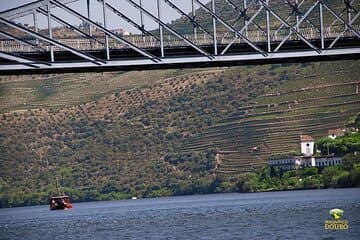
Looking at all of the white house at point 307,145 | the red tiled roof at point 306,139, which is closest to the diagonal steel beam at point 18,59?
the white house at point 307,145

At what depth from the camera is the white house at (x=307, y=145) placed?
6370 inches

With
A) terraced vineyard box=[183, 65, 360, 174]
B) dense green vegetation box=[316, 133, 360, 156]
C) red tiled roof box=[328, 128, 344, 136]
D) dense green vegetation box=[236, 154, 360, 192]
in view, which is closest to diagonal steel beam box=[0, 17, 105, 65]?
dense green vegetation box=[236, 154, 360, 192]

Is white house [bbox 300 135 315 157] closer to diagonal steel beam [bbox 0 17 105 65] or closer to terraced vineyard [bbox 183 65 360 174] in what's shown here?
terraced vineyard [bbox 183 65 360 174]

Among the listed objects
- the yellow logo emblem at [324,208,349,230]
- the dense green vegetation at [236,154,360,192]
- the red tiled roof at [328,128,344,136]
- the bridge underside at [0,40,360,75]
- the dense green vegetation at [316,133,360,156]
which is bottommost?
the yellow logo emblem at [324,208,349,230]

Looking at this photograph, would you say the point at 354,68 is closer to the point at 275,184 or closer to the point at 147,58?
the point at 275,184

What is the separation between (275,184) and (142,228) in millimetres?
80774

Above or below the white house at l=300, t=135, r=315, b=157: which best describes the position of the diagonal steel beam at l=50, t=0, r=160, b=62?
above

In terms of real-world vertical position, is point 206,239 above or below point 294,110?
below

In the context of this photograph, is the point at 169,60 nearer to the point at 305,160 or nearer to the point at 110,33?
the point at 110,33

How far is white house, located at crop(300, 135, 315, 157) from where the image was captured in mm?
161800

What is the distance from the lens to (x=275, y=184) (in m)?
152

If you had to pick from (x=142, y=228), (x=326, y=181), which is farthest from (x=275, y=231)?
(x=326, y=181)

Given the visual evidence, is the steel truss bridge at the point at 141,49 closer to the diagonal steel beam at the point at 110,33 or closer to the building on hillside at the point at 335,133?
the diagonal steel beam at the point at 110,33

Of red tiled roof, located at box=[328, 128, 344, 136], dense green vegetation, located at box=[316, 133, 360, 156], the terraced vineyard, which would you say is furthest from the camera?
the terraced vineyard
